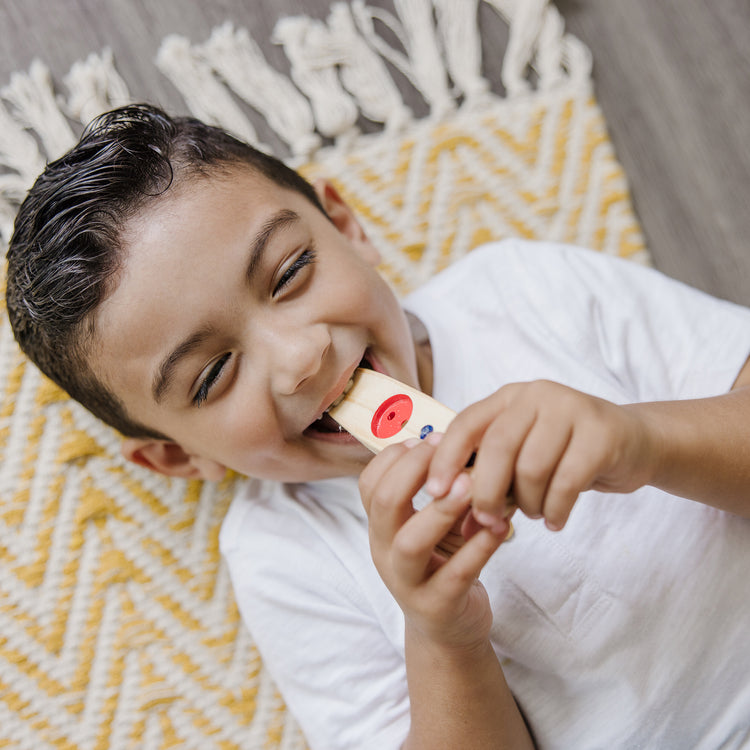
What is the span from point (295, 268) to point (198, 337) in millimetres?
115

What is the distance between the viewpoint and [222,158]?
771mm

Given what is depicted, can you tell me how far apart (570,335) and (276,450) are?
0.36m

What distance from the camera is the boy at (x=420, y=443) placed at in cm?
61

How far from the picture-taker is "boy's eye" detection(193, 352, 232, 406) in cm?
73

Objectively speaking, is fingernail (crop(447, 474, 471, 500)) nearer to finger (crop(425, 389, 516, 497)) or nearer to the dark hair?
finger (crop(425, 389, 516, 497))

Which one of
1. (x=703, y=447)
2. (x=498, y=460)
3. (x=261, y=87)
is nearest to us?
(x=498, y=460)

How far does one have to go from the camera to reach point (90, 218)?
72 centimetres

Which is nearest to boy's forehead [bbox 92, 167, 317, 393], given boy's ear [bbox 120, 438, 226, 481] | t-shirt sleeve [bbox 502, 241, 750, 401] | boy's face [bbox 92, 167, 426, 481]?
boy's face [bbox 92, 167, 426, 481]

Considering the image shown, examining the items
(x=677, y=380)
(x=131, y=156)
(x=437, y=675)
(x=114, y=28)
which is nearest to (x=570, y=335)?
(x=677, y=380)

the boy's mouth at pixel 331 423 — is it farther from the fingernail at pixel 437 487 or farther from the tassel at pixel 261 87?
the tassel at pixel 261 87

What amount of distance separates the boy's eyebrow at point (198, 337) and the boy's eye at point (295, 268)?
0.10 ft

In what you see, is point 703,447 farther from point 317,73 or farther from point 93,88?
point 93,88

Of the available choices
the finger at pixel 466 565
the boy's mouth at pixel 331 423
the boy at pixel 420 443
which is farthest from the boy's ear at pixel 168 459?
the finger at pixel 466 565

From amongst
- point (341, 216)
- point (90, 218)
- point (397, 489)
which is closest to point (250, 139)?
point (341, 216)
